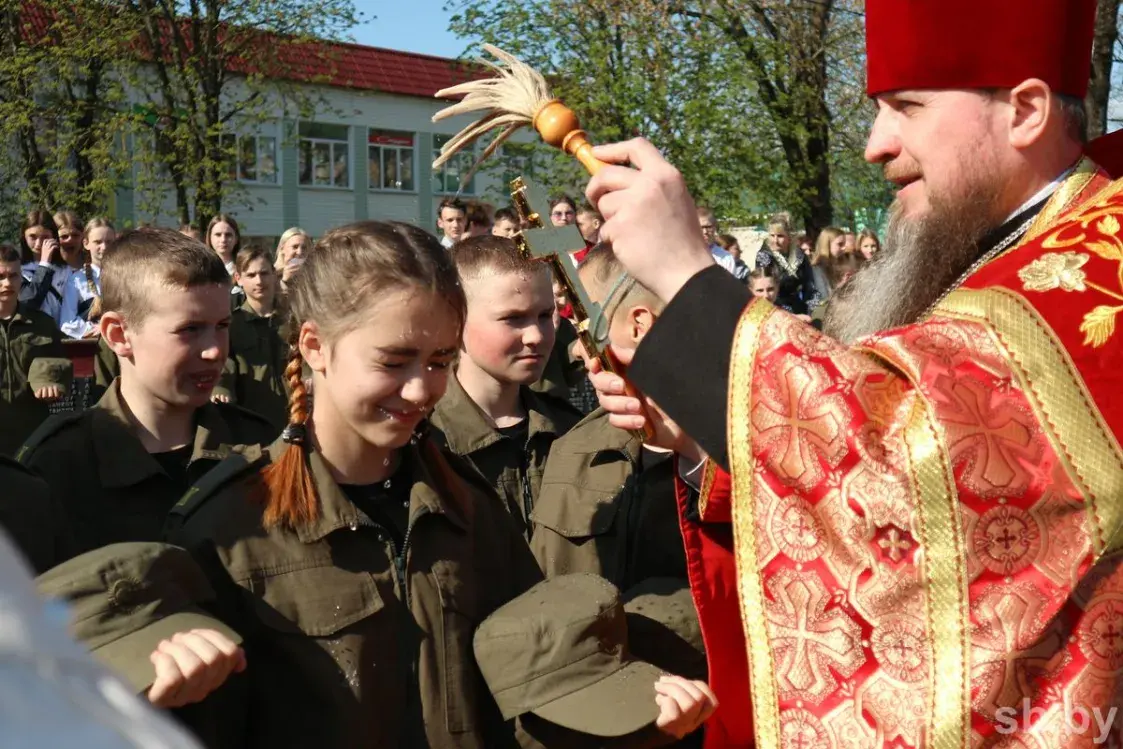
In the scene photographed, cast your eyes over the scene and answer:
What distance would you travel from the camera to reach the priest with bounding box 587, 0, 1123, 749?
1.93 meters

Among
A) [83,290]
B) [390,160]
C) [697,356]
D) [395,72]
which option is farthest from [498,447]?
[390,160]

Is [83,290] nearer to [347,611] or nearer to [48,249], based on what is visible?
[48,249]

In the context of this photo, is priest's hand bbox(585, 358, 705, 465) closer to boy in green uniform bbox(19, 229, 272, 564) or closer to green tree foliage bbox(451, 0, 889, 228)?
boy in green uniform bbox(19, 229, 272, 564)

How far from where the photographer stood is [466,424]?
438 cm

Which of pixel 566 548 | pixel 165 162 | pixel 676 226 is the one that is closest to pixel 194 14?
pixel 165 162

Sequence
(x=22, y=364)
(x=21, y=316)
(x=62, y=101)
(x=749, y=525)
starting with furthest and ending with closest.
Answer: (x=62, y=101)
(x=21, y=316)
(x=22, y=364)
(x=749, y=525)

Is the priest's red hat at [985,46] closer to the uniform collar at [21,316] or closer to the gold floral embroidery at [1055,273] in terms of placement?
the gold floral embroidery at [1055,273]

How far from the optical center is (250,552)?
2.75 metres

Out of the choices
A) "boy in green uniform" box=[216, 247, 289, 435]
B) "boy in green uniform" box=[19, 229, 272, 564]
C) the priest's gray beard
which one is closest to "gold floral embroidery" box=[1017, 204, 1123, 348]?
the priest's gray beard

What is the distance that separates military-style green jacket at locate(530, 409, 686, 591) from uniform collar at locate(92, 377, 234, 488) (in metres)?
0.93

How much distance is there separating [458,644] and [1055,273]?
1418 millimetres

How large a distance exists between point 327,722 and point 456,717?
0.90ft

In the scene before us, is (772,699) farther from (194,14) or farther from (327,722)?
(194,14)

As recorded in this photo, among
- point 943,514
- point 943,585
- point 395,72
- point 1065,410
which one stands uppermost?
point 395,72
